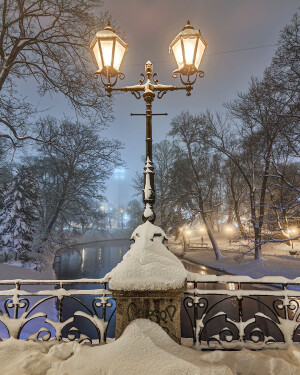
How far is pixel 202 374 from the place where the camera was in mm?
2357

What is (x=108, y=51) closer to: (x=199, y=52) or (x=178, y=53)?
(x=178, y=53)

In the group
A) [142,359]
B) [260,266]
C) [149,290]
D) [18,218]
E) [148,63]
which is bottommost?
[260,266]

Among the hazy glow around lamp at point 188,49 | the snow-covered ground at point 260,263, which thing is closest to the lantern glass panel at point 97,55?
the hazy glow around lamp at point 188,49

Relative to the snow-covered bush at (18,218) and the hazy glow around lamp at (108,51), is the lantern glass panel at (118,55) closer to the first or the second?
the hazy glow around lamp at (108,51)

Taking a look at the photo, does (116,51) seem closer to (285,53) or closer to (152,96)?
(152,96)

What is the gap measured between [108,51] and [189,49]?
55.3 inches

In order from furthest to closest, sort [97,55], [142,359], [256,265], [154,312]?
1. [256,265]
2. [97,55]
3. [154,312]
4. [142,359]

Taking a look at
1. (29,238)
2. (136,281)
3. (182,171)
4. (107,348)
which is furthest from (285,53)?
(29,238)

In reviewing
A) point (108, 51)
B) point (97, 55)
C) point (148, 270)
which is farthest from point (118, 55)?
point (148, 270)

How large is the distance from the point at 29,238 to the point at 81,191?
614cm

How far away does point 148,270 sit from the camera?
2.86 meters

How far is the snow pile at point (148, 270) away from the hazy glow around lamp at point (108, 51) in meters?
3.01

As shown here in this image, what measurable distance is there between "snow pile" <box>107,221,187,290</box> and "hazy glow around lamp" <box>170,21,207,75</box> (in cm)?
308

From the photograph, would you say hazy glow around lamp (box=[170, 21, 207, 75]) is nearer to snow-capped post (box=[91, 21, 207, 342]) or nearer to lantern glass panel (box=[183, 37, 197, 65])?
lantern glass panel (box=[183, 37, 197, 65])
